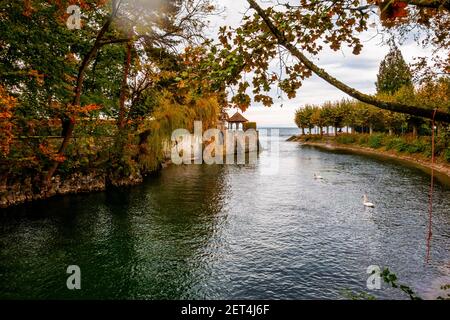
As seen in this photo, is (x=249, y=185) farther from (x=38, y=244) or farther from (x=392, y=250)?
(x=38, y=244)

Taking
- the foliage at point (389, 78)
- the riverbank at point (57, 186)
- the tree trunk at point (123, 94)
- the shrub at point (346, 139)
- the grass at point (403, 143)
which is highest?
the foliage at point (389, 78)

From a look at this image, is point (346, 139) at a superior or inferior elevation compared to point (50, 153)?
superior

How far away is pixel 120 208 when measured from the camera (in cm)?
2123

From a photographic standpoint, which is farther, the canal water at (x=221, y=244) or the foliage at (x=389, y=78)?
the foliage at (x=389, y=78)

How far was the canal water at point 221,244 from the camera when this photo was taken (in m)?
11.1

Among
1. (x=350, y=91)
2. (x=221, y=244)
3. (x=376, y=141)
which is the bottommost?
(x=221, y=244)

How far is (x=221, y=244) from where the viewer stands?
1503 cm

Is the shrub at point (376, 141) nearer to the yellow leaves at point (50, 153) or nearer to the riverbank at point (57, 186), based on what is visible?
the riverbank at point (57, 186)

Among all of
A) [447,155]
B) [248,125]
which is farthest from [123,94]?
[248,125]

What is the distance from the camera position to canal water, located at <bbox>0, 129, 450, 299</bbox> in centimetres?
1106

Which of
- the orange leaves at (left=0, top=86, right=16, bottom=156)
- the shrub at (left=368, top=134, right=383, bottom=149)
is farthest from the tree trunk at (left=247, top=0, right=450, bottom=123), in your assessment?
the shrub at (left=368, top=134, right=383, bottom=149)

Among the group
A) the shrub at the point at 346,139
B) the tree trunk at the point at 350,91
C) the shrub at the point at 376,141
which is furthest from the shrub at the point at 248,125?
the tree trunk at the point at 350,91

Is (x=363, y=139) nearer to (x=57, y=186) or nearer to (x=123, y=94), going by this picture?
(x=123, y=94)
